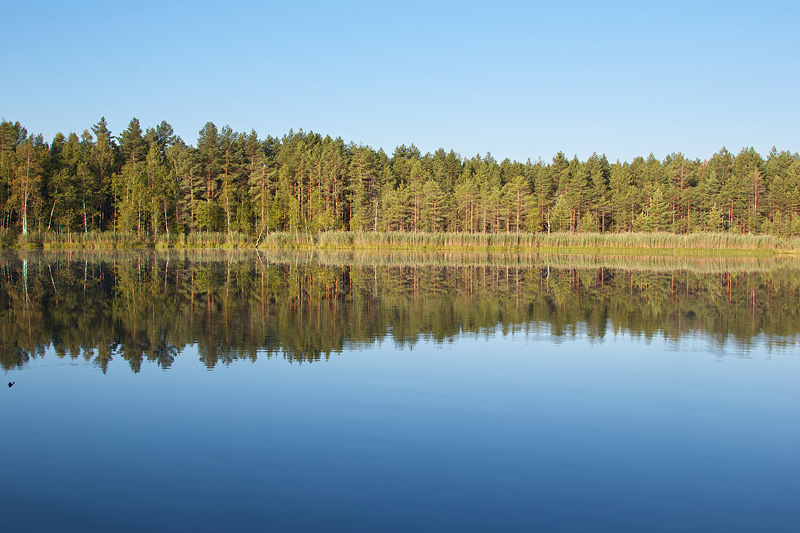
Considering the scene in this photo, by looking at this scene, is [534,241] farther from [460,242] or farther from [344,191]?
[344,191]

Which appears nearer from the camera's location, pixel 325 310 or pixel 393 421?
pixel 393 421

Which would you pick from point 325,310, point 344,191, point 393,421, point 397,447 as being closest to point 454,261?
point 325,310

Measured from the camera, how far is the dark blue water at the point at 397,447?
200 inches

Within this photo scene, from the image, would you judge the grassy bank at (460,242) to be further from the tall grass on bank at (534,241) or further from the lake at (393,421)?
the lake at (393,421)

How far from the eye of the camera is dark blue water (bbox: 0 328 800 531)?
5.07 metres

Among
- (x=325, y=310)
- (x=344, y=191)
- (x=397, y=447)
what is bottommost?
(x=397, y=447)

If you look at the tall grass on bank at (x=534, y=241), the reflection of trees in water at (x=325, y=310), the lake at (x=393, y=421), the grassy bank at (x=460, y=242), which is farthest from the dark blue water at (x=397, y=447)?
the tall grass on bank at (x=534, y=241)

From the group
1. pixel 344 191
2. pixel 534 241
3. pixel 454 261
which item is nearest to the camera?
pixel 454 261

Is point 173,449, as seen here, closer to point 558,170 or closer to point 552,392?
point 552,392

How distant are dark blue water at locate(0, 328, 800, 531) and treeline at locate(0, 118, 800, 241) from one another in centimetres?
5552

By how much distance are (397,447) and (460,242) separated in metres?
54.9

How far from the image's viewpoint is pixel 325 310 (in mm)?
16141

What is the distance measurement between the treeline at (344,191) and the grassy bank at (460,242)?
3.14 meters

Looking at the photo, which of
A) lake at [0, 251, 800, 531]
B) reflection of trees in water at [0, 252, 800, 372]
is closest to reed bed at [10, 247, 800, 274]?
reflection of trees in water at [0, 252, 800, 372]
